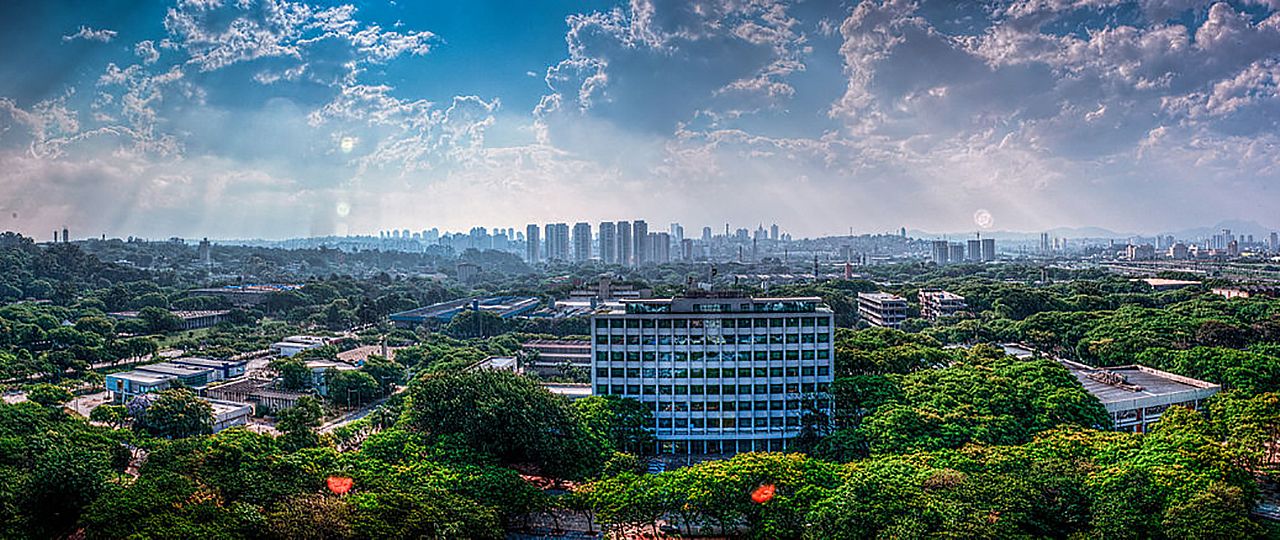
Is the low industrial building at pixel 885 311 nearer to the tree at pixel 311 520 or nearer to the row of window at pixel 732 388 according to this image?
the row of window at pixel 732 388

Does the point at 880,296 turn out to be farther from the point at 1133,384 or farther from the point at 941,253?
the point at 941,253

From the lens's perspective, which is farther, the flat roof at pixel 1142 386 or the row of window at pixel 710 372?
the row of window at pixel 710 372

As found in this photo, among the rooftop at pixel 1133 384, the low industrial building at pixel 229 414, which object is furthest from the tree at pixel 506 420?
the rooftop at pixel 1133 384

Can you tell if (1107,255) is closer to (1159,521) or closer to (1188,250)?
(1188,250)

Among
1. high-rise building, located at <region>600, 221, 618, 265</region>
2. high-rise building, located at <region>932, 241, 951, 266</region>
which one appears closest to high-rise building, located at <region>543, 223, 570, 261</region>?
high-rise building, located at <region>600, 221, 618, 265</region>

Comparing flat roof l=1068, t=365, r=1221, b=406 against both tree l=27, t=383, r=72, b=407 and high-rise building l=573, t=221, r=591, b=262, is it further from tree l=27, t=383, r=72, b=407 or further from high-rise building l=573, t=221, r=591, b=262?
high-rise building l=573, t=221, r=591, b=262

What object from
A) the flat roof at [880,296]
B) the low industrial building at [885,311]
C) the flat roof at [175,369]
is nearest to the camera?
the flat roof at [175,369]

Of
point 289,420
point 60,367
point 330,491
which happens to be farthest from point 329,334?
point 330,491
